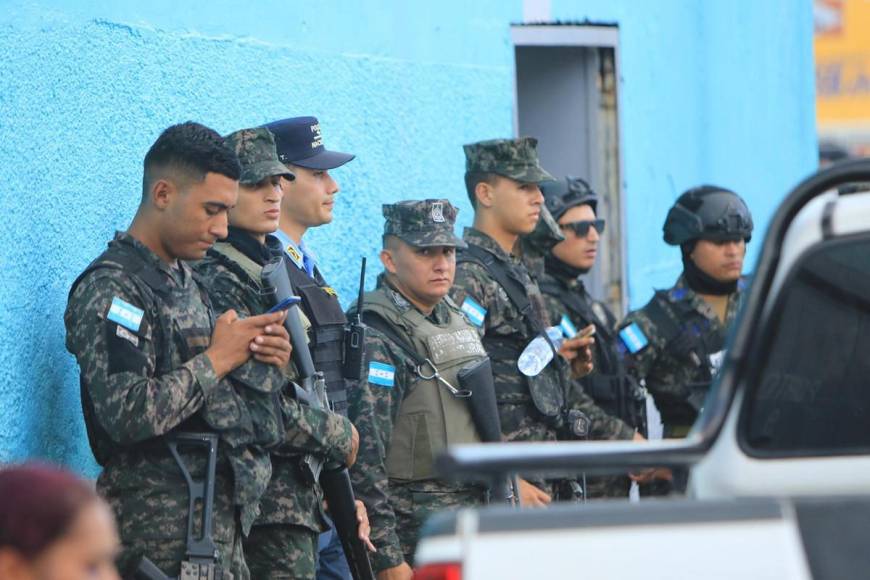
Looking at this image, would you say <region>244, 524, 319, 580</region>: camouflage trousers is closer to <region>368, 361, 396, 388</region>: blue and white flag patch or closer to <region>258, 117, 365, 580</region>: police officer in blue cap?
<region>258, 117, 365, 580</region>: police officer in blue cap

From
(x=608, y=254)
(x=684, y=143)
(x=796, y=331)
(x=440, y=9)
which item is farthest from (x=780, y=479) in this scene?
(x=684, y=143)

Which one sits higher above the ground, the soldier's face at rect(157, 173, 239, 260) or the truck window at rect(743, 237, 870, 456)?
the soldier's face at rect(157, 173, 239, 260)

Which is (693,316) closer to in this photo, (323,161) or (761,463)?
(323,161)

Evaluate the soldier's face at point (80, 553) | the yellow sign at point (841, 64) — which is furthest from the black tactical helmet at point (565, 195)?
the yellow sign at point (841, 64)

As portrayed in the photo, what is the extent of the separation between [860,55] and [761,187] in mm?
5920

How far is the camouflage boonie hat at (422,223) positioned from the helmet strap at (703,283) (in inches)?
72.0

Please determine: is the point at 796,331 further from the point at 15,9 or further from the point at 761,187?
the point at 761,187

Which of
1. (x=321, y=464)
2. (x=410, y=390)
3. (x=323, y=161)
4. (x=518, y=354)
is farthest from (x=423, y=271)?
(x=321, y=464)

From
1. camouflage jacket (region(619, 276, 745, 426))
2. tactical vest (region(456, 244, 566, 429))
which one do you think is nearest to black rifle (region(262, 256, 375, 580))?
tactical vest (region(456, 244, 566, 429))

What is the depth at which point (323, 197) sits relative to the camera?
19.7 ft

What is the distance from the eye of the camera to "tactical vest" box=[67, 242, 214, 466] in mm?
4730

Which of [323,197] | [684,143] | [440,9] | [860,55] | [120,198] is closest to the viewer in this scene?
[120,198]

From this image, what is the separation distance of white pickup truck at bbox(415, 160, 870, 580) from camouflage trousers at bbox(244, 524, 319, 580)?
1.84 m

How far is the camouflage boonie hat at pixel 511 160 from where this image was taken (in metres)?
7.22
